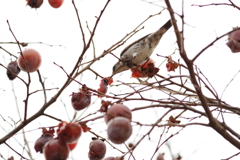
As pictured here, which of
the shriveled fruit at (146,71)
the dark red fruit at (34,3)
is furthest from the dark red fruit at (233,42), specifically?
the dark red fruit at (34,3)

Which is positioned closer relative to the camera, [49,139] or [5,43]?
[49,139]

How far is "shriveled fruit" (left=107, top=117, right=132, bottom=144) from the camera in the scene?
154cm

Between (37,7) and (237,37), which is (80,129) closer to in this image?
(237,37)

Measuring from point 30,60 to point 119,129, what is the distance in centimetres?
121

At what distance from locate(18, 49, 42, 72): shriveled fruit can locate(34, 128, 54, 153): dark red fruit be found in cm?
78

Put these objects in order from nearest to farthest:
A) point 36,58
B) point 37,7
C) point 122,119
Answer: point 122,119, point 36,58, point 37,7

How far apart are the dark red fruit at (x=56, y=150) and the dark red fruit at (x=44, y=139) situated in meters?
0.14

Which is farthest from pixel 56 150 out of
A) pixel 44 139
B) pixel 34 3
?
pixel 34 3

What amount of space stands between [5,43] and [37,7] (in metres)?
0.59

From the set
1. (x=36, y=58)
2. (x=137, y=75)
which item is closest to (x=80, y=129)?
(x=36, y=58)

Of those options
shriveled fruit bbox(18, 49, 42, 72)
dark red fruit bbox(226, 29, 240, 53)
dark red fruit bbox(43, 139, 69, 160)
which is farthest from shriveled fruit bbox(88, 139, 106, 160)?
dark red fruit bbox(226, 29, 240, 53)

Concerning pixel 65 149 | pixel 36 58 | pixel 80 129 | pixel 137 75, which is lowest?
pixel 65 149

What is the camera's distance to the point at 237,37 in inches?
77.8

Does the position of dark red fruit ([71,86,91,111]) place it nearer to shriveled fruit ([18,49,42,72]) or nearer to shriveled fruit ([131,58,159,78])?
shriveled fruit ([18,49,42,72])
